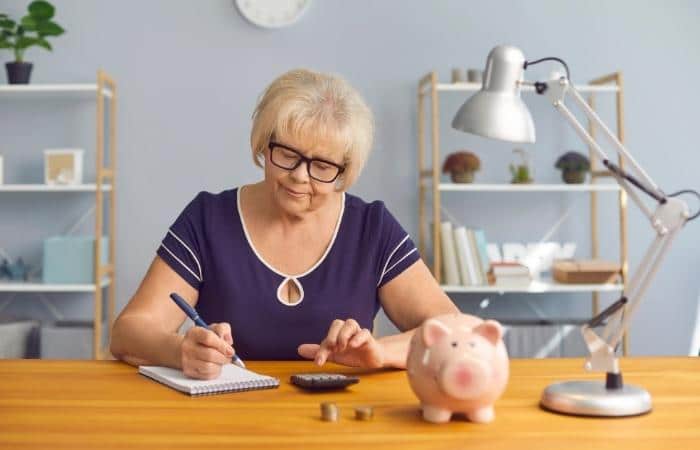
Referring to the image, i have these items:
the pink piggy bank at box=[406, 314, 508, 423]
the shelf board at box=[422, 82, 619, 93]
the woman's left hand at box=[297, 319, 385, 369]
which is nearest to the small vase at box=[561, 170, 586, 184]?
the shelf board at box=[422, 82, 619, 93]

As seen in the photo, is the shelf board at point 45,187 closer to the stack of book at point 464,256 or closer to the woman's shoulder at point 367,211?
the stack of book at point 464,256

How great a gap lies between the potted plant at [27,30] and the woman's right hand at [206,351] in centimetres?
258

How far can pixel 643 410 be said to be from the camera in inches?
A: 51.4

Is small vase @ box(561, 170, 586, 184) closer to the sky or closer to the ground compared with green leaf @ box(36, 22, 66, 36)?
closer to the ground

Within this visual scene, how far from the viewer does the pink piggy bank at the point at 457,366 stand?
1182 millimetres

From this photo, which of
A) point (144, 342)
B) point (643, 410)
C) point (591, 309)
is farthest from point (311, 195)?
point (591, 309)

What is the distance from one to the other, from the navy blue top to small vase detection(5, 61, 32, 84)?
2.07m

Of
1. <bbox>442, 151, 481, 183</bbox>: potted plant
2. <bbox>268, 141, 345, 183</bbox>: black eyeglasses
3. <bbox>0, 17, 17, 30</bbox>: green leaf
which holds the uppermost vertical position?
<bbox>0, 17, 17, 30</bbox>: green leaf

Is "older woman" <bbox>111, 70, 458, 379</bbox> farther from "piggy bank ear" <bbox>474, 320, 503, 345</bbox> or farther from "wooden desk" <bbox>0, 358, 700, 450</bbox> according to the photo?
"piggy bank ear" <bbox>474, 320, 503, 345</bbox>

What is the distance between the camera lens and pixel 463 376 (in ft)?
3.88

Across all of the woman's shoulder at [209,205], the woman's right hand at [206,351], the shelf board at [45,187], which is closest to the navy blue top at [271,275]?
the woman's shoulder at [209,205]

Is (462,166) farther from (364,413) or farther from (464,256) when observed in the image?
(364,413)

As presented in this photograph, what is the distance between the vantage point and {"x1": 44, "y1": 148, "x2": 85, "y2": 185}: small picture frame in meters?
3.88

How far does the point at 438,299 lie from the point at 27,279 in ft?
8.24
